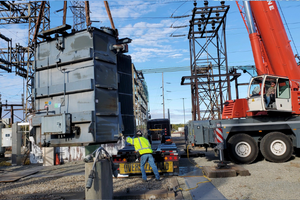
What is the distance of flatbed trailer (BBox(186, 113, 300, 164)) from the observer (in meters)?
10.3

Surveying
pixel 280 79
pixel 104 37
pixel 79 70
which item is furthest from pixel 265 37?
pixel 79 70

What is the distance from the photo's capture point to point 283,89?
10383 mm

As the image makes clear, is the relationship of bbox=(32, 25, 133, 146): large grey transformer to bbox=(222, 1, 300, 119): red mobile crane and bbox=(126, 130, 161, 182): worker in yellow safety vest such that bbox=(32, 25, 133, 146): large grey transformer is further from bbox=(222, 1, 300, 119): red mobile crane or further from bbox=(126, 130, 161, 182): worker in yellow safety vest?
bbox=(222, 1, 300, 119): red mobile crane

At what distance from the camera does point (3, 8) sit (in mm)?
22266

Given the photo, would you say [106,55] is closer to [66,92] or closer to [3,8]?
[66,92]

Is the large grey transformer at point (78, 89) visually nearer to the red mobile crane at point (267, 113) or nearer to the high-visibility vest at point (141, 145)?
the high-visibility vest at point (141, 145)

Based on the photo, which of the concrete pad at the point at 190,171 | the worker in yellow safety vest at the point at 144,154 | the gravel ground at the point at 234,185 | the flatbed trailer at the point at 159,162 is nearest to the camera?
the gravel ground at the point at 234,185

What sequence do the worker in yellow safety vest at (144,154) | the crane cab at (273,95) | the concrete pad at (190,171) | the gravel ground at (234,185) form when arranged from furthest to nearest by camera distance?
the crane cab at (273,95) < the concrete pad at (190,171) < the worker in yellow safety vest at (144,154) < the gravel ground at (234,185)

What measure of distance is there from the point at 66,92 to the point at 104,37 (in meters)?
1.95

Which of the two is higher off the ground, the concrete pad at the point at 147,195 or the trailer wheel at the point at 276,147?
the trailer wheel at the point at 276,147

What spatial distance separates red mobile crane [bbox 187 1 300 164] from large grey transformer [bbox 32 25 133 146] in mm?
4826

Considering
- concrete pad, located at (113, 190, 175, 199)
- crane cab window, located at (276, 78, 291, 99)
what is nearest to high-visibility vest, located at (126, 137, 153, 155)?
concrete pad, located at (113, 190, 175, 199)

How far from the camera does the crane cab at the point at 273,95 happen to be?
33.4 ft

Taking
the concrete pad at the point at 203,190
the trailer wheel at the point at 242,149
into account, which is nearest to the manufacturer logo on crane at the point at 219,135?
the trailer wheel at the point at 242,149
